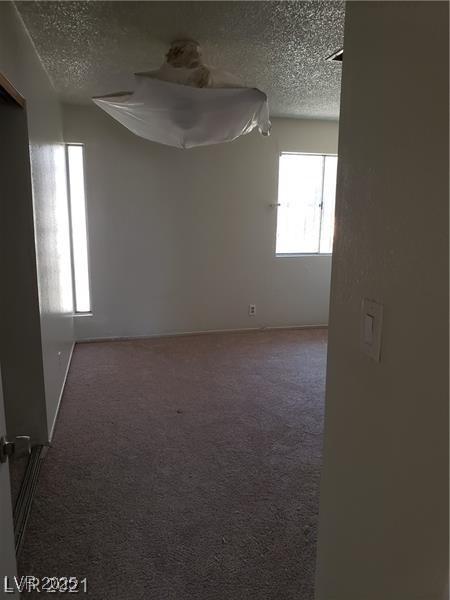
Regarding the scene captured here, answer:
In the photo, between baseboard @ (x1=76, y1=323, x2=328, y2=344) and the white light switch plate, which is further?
baseboard @ (x1=76, y1=323, x2=328, y2=344)

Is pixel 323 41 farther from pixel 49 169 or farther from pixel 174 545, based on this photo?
pixel 174 545

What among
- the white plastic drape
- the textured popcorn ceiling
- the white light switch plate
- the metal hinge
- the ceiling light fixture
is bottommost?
the metal hinge

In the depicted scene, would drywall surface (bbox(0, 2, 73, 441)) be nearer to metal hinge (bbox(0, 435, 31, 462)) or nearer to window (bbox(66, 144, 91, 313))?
window (bbox(66, 144, 91, 313))

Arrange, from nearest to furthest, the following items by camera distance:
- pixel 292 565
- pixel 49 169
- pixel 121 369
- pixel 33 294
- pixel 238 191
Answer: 1. pixel 292 565
2. pixel 33 294
3. pixel 49 169
4. pixel 121 369
5. pixel 238 191

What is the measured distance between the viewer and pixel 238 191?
180 inches

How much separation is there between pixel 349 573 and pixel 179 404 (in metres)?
2.19

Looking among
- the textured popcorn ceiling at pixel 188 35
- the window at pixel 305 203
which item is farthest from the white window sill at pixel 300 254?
the textured popcorn ceiling at pixel 188 35

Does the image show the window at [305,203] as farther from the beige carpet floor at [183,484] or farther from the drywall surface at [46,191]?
the drywall surface at [46,191]

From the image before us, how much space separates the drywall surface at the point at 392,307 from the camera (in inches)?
26.6

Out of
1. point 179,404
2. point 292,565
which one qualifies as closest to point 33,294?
point 179,404

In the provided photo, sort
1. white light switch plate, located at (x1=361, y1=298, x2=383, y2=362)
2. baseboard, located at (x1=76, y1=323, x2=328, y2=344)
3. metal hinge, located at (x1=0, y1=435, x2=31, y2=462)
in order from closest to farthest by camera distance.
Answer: white light switch plate, located at (x1=361, y1=298, x2=383, y2=362) < metal hinge, located at (x1=0, y1=435, x2=31, y2=462) < baseboard, located at (x1=76, y1=323, x2=328, y2=344)

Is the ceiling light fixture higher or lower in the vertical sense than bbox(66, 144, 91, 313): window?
higher

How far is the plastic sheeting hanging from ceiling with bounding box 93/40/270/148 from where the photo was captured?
244 centimetres

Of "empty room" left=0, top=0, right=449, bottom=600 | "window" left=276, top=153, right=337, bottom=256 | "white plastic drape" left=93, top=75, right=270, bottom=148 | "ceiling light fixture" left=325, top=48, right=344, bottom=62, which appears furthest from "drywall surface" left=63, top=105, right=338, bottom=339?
"ceiling light fixture" left=325, top=48, right=344, bottom=62
